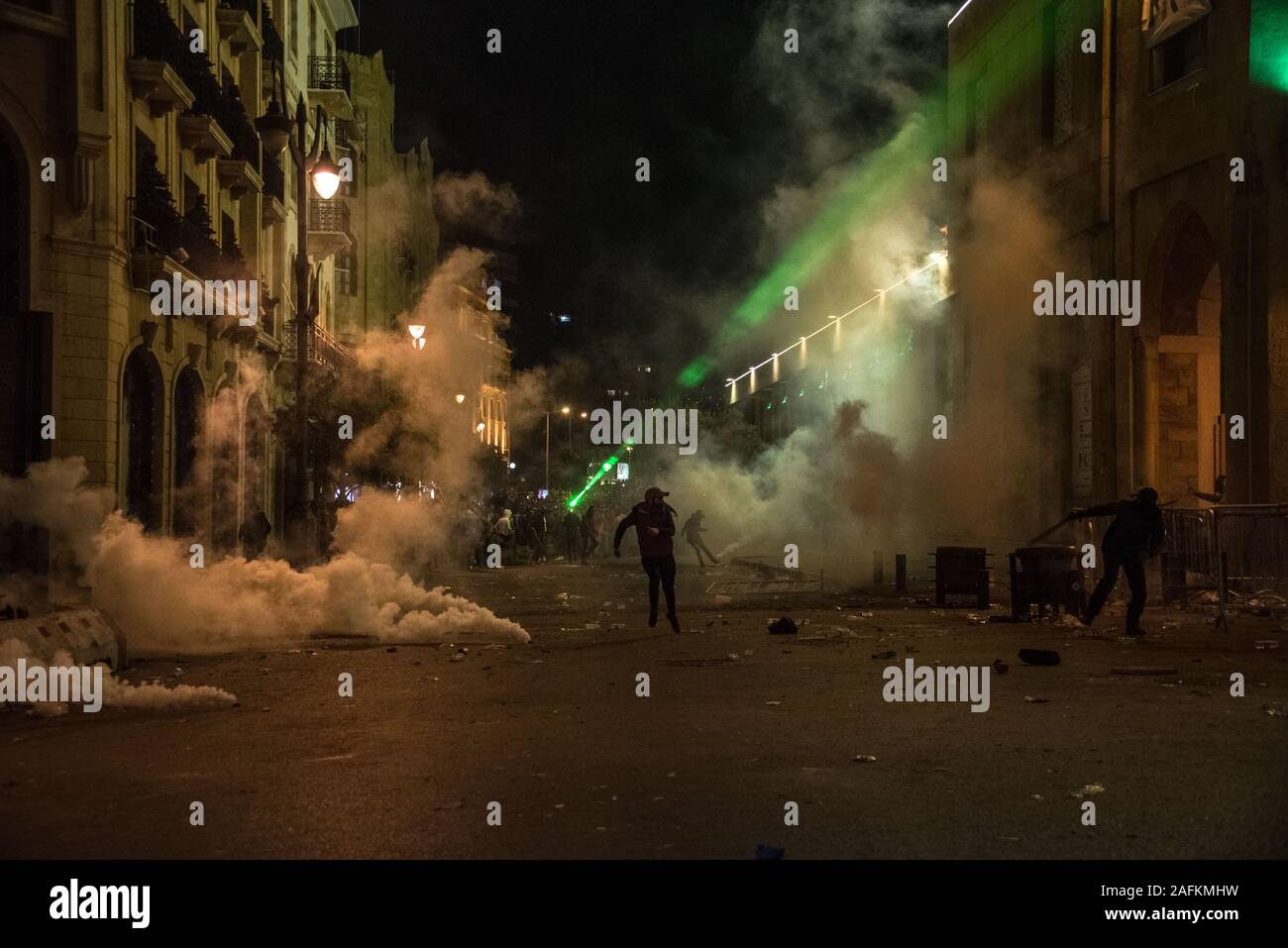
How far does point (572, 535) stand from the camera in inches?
1416

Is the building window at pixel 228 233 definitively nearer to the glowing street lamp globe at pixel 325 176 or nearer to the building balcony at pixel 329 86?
the glowing street lamp globe at pixel 325 176

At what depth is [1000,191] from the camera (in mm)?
32062

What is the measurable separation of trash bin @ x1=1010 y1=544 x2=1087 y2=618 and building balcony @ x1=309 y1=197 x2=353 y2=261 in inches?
954

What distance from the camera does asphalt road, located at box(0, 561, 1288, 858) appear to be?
5.35m

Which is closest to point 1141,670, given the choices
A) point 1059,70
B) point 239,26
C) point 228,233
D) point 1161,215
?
point 1161,215

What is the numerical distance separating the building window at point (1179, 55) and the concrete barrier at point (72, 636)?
774 inches

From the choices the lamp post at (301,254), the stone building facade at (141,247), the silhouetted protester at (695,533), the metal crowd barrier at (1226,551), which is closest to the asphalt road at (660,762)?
the metal crowd barrier at (1226,551)

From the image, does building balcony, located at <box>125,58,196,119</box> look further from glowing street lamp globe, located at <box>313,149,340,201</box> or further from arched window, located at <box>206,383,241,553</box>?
arched window, located at <box>206,383,241,553</box>

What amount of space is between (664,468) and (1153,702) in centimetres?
4992

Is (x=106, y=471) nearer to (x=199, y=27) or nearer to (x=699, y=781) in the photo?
(x=199, y=27)

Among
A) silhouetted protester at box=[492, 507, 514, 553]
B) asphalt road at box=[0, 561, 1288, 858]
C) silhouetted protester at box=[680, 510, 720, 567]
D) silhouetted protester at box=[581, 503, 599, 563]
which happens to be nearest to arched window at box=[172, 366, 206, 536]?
silhouetted protester at box=[492, 507, 514, 553]

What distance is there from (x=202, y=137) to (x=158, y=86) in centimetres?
344

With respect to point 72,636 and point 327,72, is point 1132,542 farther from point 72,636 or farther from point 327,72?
point 327,72
